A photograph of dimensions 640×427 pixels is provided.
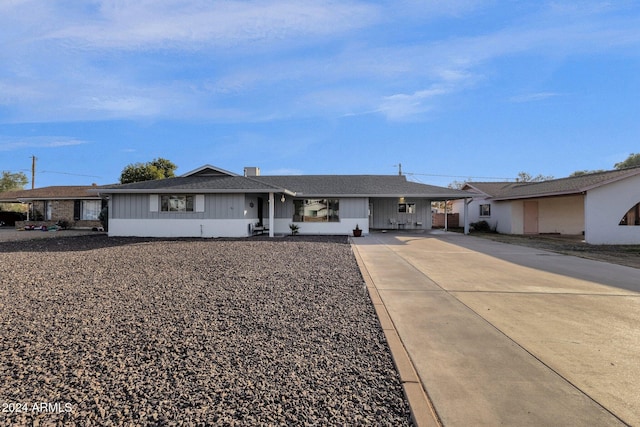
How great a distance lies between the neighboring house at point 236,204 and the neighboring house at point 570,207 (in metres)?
4.71

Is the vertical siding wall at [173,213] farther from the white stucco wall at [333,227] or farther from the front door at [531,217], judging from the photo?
the front door at [531,217]

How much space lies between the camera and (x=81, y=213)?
23938 mm

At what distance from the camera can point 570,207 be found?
2042cm

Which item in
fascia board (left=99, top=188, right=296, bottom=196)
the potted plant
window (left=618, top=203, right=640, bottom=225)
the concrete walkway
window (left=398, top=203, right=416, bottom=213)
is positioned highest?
fascia board (left=99, top=188, right=296, bottom=196)

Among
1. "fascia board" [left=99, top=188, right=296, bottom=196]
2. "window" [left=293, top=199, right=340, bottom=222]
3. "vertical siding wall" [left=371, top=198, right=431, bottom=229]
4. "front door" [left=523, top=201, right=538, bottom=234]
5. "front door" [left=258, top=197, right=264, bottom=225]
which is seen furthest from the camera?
"vertical siding wall" [left=371, top=198, right=431, bottom=229]

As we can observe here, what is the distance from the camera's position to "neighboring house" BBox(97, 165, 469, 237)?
16.2 metres

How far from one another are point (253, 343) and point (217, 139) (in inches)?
786

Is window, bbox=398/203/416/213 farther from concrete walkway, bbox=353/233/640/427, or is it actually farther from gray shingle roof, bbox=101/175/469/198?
concrete walkway, bbox=353/233/640/427

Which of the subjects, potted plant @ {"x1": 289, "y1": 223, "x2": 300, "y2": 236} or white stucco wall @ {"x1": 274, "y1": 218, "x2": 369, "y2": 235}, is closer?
potted plant @ {"x1": 289, "y1": 223, "x2": 300, "y2": 236}

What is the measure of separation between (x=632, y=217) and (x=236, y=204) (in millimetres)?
19979

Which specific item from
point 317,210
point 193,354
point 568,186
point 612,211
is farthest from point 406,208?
point 193,354

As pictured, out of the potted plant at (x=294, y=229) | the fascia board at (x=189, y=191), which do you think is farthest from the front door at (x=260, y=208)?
the fascia board at (x=189, y=191)

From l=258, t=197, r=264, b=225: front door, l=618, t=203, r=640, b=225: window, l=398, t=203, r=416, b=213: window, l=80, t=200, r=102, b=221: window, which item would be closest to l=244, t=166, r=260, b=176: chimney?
l=258, t=197, r=264, b=225: front door

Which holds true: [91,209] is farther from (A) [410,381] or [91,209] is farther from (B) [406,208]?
(A) [410,381]
